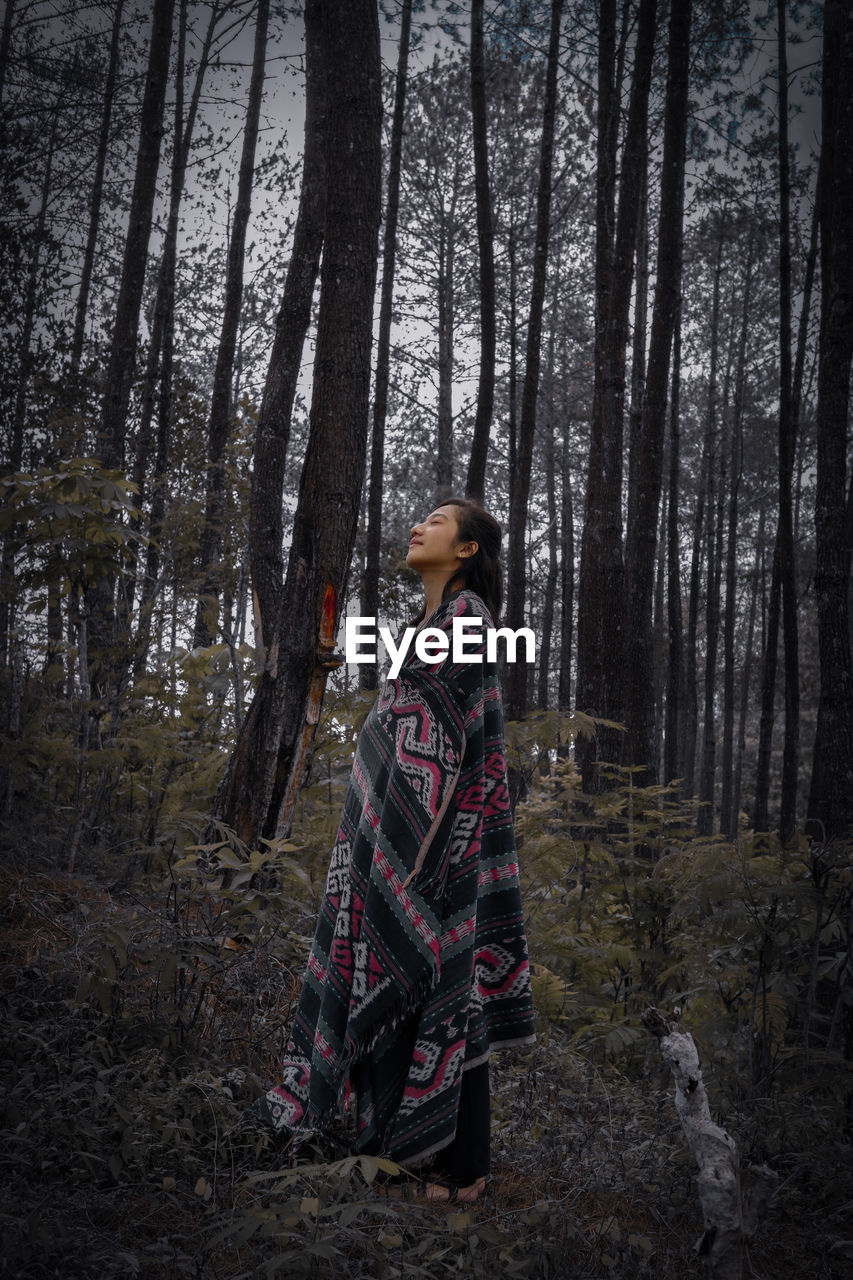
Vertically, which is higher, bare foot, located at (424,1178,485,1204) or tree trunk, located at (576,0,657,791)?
tree trunk, located at (576,0,657,791)

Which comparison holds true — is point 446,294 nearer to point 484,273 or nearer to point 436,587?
point 484,273

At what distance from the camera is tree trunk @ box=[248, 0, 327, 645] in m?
5.92

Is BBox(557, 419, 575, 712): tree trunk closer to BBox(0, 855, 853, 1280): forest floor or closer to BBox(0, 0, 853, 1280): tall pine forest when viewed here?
BBox(0, 0, 853, 1280): tall pine forest

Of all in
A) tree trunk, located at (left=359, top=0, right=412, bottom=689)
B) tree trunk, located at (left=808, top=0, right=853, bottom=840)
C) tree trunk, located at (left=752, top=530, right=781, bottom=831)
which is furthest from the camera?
tree trunk, located at (left=752, top=530, right=781, bottom=831)

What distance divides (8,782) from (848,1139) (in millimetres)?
5257

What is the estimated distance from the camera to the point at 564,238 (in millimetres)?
17719

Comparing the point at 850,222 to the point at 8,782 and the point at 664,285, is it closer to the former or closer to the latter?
the point at 664,285

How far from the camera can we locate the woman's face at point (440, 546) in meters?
3.28

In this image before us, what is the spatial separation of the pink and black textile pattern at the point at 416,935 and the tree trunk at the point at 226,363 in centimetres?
609

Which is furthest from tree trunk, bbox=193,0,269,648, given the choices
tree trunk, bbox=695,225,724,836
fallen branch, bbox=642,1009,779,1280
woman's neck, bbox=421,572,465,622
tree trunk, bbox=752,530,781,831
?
tree trunk, bbox=695,225,724,836

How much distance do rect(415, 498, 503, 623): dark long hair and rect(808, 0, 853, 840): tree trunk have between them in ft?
12.0

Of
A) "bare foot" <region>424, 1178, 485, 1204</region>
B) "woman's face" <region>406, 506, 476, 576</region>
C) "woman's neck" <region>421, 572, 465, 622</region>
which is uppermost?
"woman's face" <region>406, 506, 476, 576</region>

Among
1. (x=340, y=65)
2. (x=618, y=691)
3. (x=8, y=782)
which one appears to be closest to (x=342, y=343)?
(x=340, y=65)

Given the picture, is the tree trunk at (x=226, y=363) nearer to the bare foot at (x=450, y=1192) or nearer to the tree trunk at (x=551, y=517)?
the bare foot at (x=450, y=1192)
